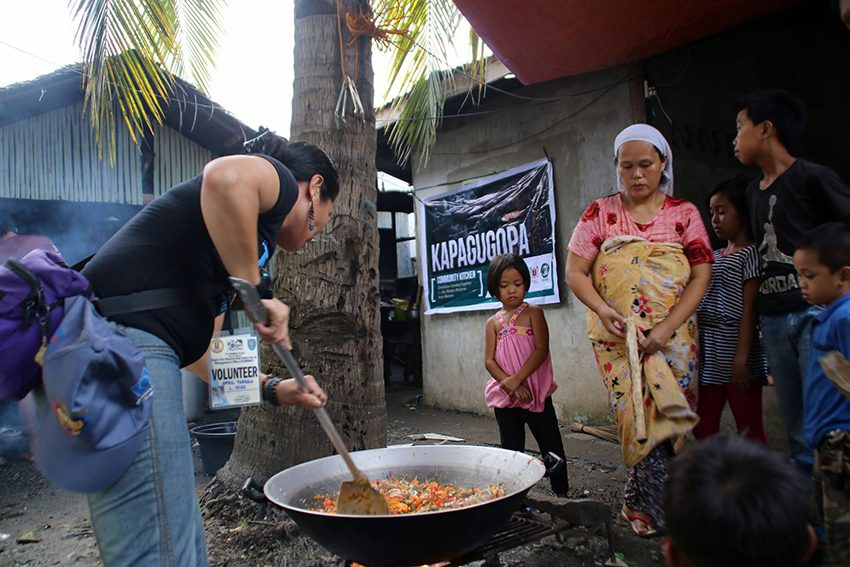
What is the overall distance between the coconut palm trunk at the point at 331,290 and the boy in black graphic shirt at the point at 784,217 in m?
2.13

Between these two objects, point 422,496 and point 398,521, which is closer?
point 398,521

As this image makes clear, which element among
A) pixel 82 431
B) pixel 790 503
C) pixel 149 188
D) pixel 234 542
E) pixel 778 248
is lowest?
pixel 234 542

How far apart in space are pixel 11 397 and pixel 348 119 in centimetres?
253

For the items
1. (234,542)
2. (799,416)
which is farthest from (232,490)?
(799,416)

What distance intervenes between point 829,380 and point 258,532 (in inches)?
112

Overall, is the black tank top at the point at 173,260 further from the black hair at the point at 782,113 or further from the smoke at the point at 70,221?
the smoke at the point at 70,221

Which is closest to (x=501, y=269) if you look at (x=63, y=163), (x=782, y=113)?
(x=782, y=113)

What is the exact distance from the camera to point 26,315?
4.58 feet

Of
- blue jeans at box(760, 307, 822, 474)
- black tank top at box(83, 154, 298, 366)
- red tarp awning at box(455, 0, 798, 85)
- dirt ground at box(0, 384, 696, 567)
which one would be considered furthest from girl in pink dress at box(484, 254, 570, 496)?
black tank top at box(83, 154, 298, 366)

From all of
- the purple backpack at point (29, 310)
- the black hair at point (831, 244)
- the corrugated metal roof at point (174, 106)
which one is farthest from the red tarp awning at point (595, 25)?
the corrugated metal roof at point (174, 106)

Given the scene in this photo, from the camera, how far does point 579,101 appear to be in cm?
585

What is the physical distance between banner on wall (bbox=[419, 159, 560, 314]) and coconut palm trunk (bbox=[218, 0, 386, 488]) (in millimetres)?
2996

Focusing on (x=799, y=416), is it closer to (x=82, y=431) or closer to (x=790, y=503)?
(x=790, y=503)

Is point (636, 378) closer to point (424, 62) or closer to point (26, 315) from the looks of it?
point (26, 315)
